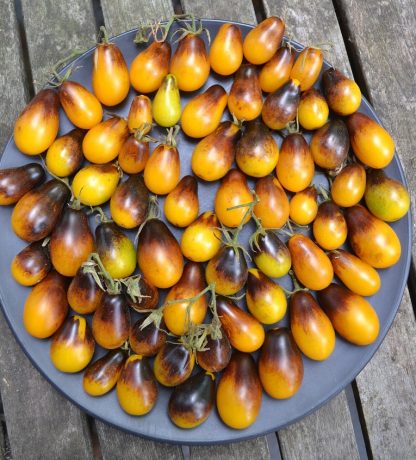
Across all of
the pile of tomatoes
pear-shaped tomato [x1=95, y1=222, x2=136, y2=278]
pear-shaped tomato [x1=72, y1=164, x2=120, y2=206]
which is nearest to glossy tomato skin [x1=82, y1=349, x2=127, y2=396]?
the pile of tomatoes

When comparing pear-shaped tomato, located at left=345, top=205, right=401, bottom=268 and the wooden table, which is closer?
pear-shaped tomato, located at left=345, top=205, right=401, bottom=268

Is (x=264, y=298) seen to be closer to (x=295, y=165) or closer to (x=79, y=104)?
(x=295, y=165)

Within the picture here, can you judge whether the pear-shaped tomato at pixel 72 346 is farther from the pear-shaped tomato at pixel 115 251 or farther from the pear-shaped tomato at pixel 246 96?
the pear-shaped tomato at pixel 246 96

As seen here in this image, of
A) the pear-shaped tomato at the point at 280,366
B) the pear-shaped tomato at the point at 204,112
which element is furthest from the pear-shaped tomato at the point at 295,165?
the pear-shaped tomato at the point at 280,366

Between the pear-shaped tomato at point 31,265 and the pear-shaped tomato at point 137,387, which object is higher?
the pear-shaped tomato at point 31,265

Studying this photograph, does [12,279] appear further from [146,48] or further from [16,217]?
[146,48]

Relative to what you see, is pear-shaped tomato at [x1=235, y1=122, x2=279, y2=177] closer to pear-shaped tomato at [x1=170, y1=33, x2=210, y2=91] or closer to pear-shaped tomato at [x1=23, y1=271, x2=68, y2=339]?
pear-shaped tomato at [x1=170, y1=33, x2=210, y2=91]
